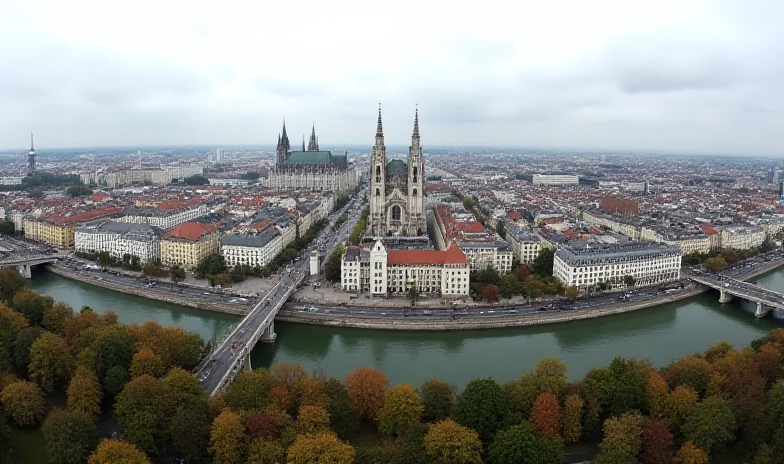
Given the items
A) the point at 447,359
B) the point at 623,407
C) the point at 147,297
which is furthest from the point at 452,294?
the point at 147,297

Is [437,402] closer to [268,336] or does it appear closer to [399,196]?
[268,336]

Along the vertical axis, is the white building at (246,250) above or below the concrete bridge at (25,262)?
above

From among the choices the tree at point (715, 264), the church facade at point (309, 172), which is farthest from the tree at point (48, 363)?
the church facade at point (309, 172)

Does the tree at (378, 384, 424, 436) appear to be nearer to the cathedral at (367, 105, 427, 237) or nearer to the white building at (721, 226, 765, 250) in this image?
the cathedral at (367, 105, 427, 237)

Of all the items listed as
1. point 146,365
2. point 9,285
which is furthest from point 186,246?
point 146,365

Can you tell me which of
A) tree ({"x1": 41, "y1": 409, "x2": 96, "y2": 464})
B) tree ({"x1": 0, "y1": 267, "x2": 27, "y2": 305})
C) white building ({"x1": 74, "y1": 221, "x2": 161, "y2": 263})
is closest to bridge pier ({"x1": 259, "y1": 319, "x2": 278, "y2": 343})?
tree ({"x1": 41, "y1": 409, "x2": 96, "y2": 464})

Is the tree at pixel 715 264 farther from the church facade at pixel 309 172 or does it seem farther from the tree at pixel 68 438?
the church facade at pixel 309 172

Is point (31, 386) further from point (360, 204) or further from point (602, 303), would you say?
point (360, 204)
